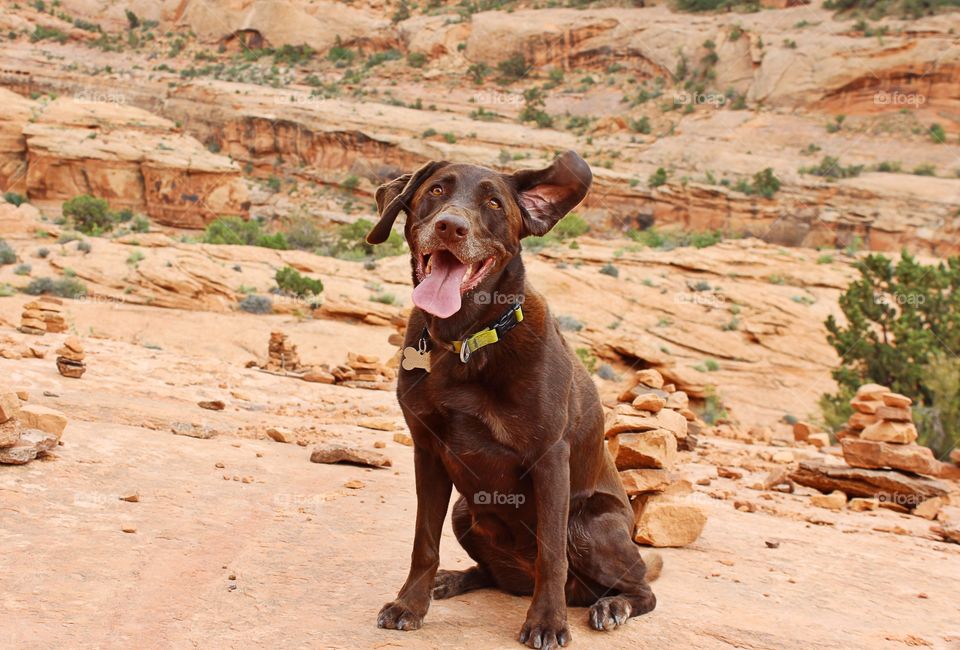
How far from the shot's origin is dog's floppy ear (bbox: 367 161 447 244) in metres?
3.49

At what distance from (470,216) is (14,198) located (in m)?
48.9

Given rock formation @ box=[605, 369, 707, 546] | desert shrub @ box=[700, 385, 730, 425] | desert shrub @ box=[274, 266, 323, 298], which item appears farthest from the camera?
desert shrub @ box=[274, 266, 323, 298]

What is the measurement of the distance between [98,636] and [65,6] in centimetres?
11202

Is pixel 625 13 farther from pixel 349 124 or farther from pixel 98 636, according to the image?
pixel 98 636

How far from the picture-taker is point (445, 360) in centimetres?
330

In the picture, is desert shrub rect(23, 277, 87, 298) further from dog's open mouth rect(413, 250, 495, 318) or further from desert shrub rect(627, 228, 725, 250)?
desert shrub rect(627, 228, 725, 250)

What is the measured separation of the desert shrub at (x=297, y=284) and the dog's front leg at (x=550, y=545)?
69.5 feet

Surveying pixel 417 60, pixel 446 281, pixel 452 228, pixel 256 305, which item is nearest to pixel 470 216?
pixel 452 228

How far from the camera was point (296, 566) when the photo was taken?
4094 mm

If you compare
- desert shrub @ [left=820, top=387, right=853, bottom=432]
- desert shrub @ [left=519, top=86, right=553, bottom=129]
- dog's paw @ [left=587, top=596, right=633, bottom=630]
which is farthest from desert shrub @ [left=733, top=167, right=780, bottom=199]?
dog's paw @ [left=587, top=596, right=633, bottom=630]

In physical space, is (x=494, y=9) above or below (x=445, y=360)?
above

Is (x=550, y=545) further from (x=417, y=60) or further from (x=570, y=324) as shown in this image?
(x=417, y=60)

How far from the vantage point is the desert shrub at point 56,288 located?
67.9 feet

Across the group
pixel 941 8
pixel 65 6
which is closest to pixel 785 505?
pixel 941 8
